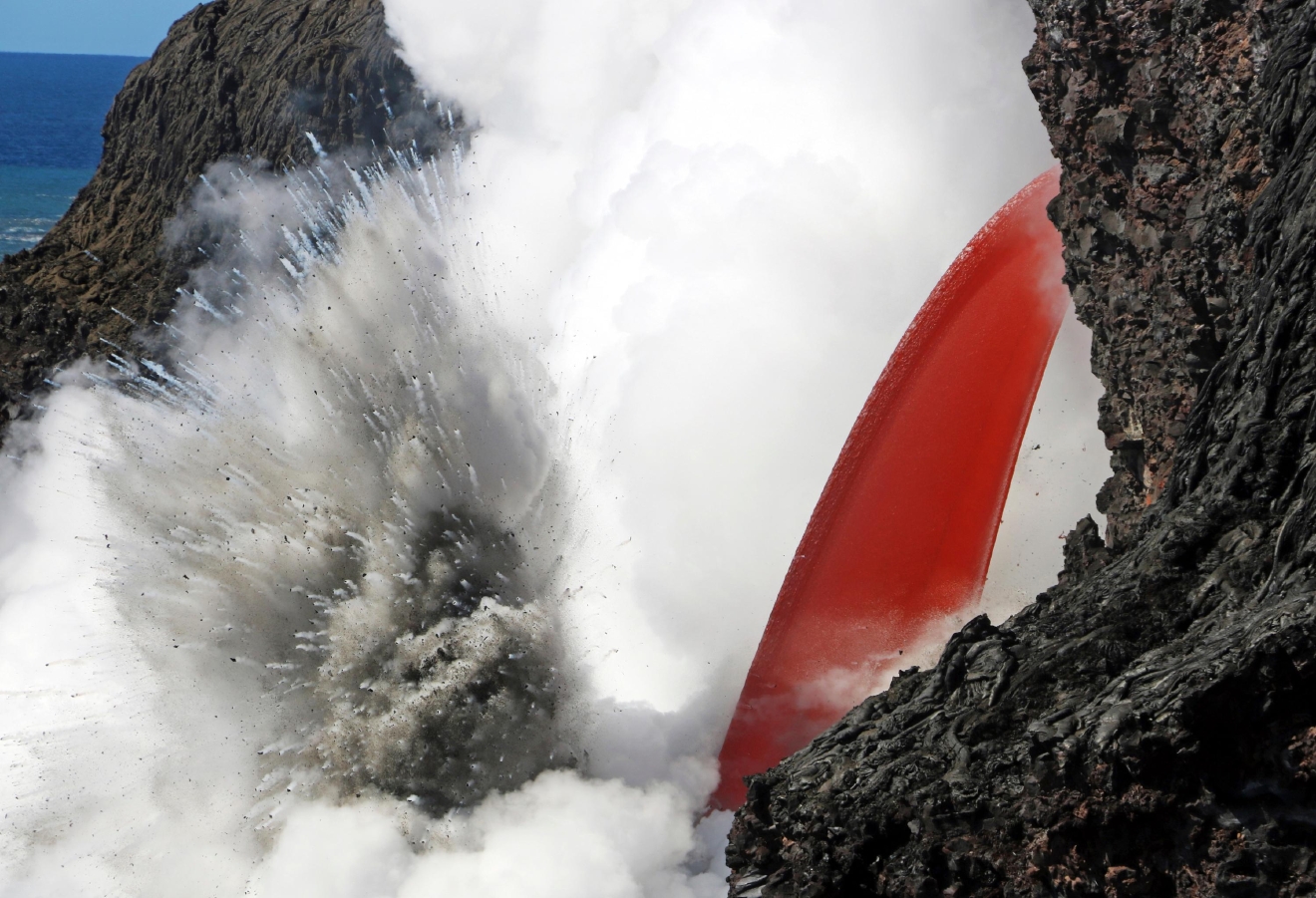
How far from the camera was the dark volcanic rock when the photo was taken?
3250 cm

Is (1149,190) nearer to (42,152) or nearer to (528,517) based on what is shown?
(528,517)

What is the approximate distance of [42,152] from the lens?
87.8 m

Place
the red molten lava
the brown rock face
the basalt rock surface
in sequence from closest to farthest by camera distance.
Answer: the basalt rock surface
the brown rock face
the red molten lava

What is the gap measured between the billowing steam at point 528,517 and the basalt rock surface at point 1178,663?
21.2 ft

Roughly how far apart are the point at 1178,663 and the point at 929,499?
A: 9.56m

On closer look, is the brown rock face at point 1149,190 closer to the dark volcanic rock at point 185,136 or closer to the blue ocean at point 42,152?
the dark volcanic rock at point 185,136

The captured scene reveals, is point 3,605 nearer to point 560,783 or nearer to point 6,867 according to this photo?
point 6,867

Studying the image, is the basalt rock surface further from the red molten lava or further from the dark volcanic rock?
the dark volcanic rock

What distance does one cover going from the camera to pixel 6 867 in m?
21.3

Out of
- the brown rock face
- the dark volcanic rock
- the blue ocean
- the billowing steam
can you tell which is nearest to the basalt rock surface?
the brown rock face

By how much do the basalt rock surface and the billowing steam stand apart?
21.2 ft

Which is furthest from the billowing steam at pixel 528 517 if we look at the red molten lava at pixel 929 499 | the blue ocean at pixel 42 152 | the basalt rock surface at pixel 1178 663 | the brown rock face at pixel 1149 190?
the blue ocean at pixel 42 152

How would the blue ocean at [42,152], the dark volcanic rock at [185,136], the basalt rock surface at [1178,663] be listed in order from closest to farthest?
A: the basalt rock surface at [1178,663] < the dark volcanic rock at [185,136] < the blue ocean at [42,152]

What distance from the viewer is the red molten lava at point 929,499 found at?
18.2 metres
